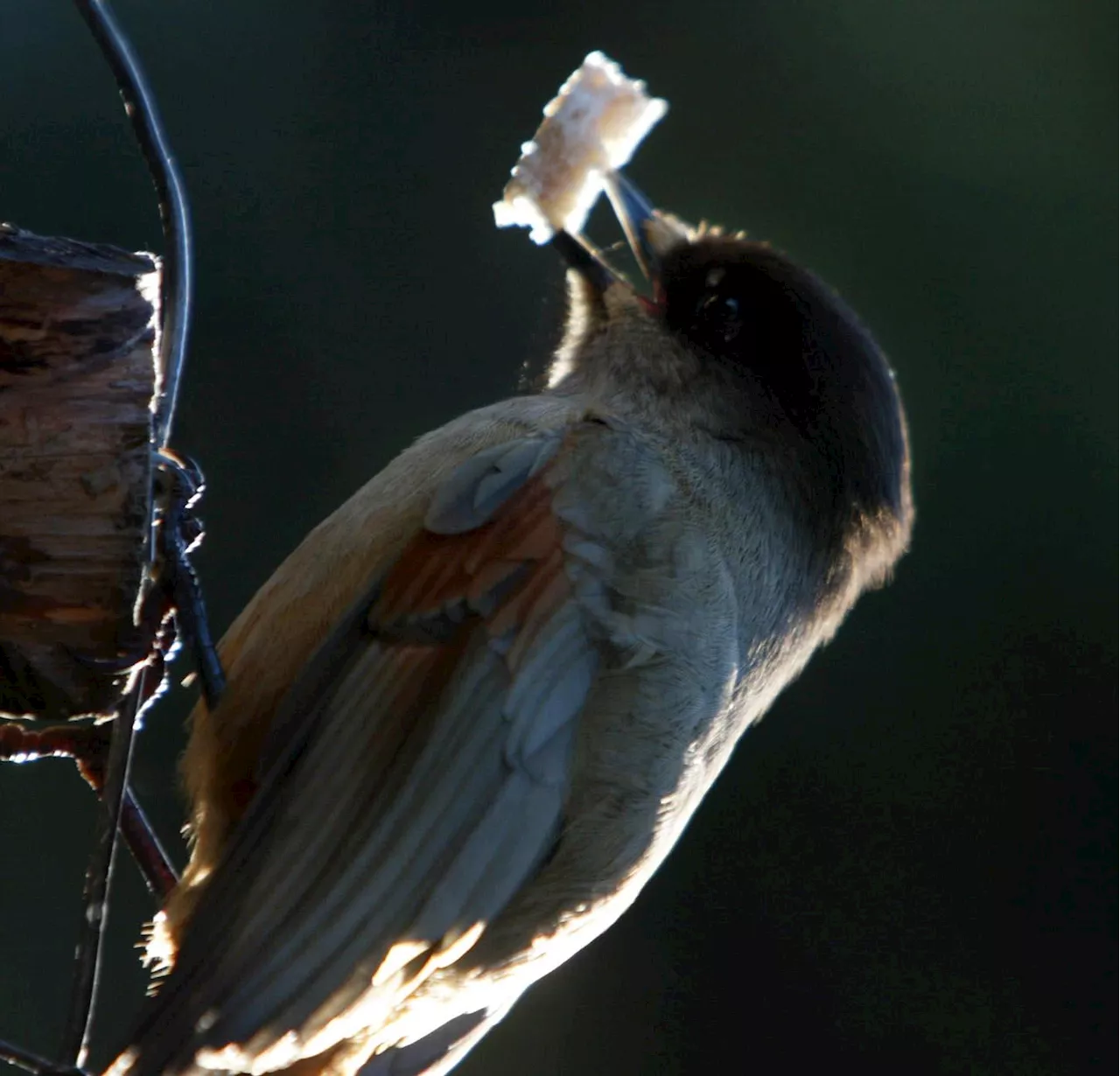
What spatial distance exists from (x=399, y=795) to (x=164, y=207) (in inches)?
18.1

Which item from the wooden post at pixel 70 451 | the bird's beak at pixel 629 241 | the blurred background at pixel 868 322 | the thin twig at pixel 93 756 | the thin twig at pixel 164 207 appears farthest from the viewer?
the blurred background at pixel 868 322


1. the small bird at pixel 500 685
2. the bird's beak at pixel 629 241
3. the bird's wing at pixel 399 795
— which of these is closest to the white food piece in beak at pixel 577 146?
the bird's beak at pixel 629 241

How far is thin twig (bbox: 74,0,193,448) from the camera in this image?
2.90ft

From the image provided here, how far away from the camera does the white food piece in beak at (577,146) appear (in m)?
1.28

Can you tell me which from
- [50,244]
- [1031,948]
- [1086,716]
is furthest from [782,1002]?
[50,244]

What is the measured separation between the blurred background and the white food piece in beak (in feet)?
2.64

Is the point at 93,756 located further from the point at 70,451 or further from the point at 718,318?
the point at 718,318

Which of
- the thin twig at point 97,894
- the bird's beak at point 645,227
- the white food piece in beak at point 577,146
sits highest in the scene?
the white food piece in beak at point 577,146

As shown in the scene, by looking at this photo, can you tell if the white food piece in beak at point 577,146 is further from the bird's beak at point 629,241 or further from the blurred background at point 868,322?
the blurred background at point 868,322

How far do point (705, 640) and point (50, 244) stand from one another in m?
0.60

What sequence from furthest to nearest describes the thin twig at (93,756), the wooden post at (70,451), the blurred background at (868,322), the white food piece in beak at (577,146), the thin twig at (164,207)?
the blurred background at (868,322)
the white food piece in beak at (577,146)
the thin twig at (93,756)
the thin twig at (164,207)
the wooden post at (70,451)

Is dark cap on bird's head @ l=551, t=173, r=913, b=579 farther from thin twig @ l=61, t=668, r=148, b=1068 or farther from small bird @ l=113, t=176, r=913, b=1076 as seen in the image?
thin twig @ l=61, t=668, r=148, b=1068

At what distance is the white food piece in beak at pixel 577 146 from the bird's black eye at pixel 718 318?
0.16 m

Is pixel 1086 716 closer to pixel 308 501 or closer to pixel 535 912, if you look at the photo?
pixel 308 501
